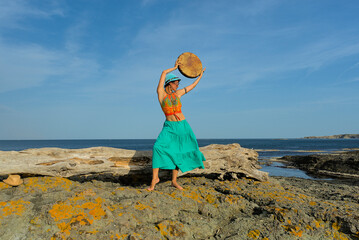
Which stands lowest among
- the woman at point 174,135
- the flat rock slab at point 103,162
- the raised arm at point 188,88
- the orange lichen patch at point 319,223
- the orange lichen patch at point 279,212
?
the orange lichen patch at point 319,223

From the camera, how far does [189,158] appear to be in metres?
5.66

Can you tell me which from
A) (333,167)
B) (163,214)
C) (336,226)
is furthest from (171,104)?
(333,167)

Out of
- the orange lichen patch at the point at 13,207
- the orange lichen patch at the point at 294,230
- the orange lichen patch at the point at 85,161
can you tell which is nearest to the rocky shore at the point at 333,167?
the orange lichen patch at the point at 294,230

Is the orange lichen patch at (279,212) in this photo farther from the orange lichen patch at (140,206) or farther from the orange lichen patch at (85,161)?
the orange lichen patch at (85,161)

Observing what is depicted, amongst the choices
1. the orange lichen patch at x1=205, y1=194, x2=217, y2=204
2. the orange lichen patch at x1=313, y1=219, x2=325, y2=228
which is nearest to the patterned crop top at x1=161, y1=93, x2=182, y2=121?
the orange lichen patch at x1=205, y1=194, x2=217, y2=204

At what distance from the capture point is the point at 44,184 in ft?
15.4

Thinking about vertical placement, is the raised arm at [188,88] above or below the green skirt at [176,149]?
above

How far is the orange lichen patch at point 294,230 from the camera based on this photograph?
345 cm

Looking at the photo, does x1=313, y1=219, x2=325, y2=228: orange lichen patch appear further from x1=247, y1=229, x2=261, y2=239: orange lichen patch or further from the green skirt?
the green skirt

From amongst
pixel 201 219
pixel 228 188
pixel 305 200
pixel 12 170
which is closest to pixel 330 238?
pixel 305 200

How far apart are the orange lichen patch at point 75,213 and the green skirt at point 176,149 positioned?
1795mm

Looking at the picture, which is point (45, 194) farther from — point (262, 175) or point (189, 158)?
point (262, 175)

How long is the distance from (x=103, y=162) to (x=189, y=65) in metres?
3.10

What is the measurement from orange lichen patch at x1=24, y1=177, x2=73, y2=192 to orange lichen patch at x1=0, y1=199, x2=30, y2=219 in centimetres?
92
